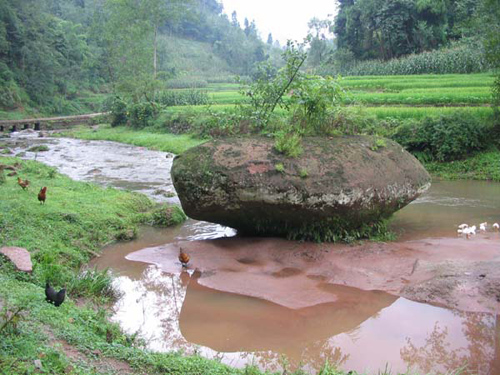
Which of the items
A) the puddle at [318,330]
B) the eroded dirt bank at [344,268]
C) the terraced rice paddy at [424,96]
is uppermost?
the terraced rice paddy at [424,96]

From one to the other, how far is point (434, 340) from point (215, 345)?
2.93 meters

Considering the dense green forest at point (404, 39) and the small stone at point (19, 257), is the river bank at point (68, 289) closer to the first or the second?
the small stone at point (19, 257)

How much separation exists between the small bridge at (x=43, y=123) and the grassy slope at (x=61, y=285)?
86.3ft

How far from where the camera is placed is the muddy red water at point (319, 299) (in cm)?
612

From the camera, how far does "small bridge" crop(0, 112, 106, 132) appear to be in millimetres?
36688

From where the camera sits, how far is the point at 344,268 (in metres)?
8.66

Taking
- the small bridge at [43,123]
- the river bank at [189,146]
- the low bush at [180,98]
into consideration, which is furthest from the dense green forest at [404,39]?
the small bridge at [43,123]

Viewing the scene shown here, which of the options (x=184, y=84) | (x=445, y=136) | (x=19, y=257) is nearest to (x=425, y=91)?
(x=445, y=136)

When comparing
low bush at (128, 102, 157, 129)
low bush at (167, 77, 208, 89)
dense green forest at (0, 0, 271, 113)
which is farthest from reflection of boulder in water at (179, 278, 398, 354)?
low bush at (167, 77, 208, 89)

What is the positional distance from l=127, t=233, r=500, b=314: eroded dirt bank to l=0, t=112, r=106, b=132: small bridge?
3201cm

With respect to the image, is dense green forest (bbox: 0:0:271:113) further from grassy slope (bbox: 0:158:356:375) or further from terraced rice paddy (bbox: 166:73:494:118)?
grassy slope (bbox: 0:158:356:375)

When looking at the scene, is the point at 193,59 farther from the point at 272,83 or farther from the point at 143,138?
the point at 272,83

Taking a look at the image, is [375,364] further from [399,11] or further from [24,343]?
[399,11]

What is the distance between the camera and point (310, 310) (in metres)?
7.27
